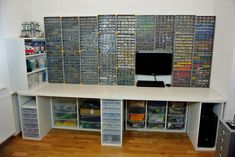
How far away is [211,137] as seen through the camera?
2676mm

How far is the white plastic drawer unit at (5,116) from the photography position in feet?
8.67

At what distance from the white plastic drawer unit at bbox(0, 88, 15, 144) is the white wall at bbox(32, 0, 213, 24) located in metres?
1.40

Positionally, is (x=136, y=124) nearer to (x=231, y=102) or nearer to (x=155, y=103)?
(x=155, y=103)

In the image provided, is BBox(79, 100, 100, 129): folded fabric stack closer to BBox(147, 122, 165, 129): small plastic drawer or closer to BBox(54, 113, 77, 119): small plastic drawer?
BBox(54, 113, 77, 119): small plastic drawer

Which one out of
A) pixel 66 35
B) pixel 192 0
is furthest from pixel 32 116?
pixel 192 0

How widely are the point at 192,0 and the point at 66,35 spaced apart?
2072 millimetres

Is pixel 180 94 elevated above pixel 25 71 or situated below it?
below

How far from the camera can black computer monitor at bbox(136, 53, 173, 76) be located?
122 inches

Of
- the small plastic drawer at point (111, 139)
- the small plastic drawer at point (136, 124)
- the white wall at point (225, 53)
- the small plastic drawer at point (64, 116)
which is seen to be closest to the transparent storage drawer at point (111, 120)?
the small plastic drawer at point (111, 139)

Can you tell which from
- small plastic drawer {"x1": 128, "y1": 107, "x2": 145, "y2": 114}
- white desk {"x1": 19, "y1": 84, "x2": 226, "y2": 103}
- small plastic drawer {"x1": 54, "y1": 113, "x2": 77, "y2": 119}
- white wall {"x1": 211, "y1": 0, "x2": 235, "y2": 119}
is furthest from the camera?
small plastic drawer {"x1": 54, "y1": 113, "x2": 77, "y2": 119}

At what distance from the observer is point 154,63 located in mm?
3131

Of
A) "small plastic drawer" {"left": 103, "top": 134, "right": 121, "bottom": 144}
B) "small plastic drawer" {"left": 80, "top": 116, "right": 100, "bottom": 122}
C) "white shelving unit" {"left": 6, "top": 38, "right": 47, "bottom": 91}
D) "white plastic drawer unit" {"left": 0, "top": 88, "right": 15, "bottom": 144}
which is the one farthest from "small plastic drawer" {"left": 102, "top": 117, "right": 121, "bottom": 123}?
"white plastic drawer unit" {"left": 0, "top": 88, "right": 15, "bottom": 144}

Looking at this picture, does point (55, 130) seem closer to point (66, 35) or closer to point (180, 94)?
point (66, 35)

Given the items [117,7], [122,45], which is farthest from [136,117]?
[117,7]
